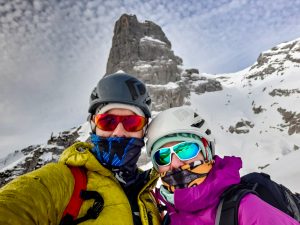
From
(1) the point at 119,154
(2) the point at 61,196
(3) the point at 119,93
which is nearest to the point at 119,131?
(1) the point at 119,154

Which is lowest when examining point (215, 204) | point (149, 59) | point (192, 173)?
point (149, 59)

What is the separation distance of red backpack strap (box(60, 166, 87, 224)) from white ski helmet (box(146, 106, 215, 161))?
125cm

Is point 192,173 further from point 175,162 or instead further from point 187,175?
point 175,162

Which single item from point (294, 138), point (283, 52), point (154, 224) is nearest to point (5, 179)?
point (154, 224)

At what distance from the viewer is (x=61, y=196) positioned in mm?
2703

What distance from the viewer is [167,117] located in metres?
4.18

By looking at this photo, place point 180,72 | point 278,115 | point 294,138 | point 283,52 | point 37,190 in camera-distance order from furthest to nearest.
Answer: point 283,52, point 180,72, point 278,115, point 294,138, point 37,190

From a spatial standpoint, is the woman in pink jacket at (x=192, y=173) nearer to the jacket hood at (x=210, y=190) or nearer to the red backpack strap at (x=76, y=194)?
the jacket hood at (x=210, y=190)

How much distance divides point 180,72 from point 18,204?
12436cm

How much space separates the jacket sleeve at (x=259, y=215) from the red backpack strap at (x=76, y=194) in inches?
66.3

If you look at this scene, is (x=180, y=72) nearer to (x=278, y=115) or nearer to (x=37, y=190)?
(x=278, y=115)

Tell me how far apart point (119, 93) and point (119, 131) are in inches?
23.6

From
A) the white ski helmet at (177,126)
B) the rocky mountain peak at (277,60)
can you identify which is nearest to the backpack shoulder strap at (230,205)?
the white ski helmet at (177,126)

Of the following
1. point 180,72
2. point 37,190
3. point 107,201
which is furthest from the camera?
point 180,72
